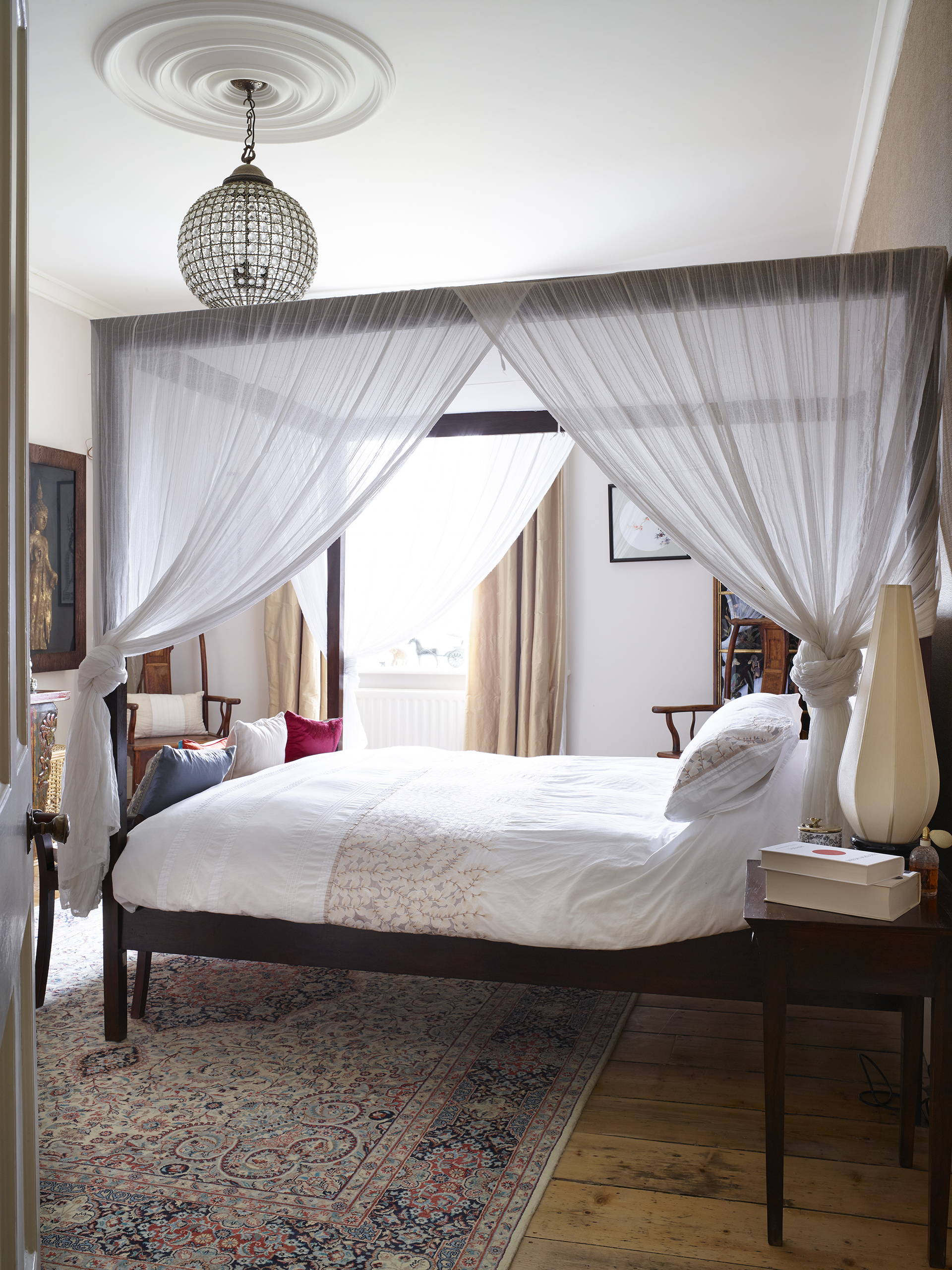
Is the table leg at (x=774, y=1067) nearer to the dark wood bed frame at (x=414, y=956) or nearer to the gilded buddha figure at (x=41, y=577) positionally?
the dark wood bed frame at (x=414, y=956)

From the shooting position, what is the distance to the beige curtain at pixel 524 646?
6.05 m

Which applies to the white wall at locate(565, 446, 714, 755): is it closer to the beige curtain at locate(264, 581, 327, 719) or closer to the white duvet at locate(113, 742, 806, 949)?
the beige curtain at locate(264, 581, 327, 719)

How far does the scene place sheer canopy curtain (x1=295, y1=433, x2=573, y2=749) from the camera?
16.1 ft

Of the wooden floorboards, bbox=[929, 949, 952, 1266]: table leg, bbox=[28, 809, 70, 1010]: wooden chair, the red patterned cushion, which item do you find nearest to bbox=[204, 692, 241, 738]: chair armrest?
the red patterned cushion

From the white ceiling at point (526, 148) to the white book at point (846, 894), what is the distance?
93.8 inches

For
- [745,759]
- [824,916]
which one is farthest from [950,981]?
[745,759]

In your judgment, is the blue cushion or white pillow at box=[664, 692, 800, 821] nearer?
white pillow at box=[664, 692, 800, 821]

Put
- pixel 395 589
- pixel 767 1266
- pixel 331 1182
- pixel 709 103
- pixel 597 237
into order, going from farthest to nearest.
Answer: pixel 395 589 → pixel 597 237 → pixel 709 103 → pixel 331 1182 → pixel 767 1266

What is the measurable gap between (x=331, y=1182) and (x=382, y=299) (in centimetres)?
227

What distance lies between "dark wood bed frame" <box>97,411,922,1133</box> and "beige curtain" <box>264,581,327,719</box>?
3.29 metres

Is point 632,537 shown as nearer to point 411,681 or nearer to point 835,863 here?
point 411,681

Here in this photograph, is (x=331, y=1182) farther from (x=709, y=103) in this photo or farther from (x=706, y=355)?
(x=709, y=103)

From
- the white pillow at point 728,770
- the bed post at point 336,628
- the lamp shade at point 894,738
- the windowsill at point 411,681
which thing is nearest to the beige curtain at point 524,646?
the windowsill at point 411,681

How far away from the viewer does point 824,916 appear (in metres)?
1.93
